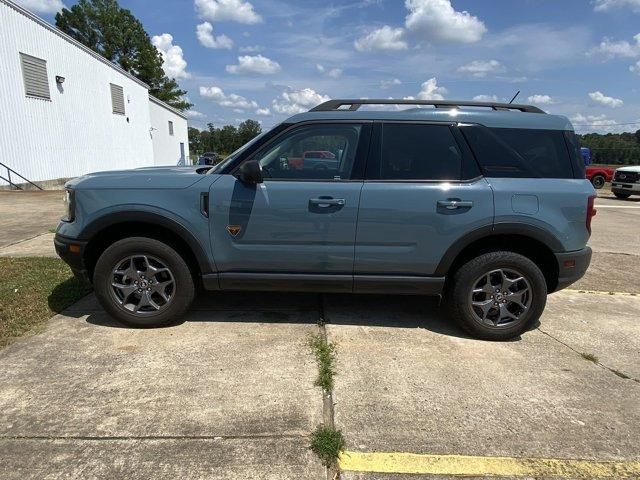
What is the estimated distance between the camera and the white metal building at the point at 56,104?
15.3 m

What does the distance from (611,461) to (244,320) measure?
2.89 meters

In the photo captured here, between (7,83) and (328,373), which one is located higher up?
(7,83)

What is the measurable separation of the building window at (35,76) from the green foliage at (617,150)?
36.8 m

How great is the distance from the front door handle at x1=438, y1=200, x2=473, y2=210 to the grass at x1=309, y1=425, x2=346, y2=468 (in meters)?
1.96

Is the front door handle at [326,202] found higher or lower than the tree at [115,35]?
lower

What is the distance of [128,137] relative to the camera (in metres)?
26.1

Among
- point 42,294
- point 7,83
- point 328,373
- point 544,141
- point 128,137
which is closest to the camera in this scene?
point 328,373

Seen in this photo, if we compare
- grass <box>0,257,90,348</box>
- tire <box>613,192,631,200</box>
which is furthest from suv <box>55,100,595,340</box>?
tire <box>613,192,631,200</box>

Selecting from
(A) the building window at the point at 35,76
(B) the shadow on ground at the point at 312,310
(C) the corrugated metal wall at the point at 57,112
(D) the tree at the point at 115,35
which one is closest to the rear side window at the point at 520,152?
(B) the shadow on ground at the point at 312,310

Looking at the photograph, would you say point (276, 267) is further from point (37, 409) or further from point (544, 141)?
point (544, 141)

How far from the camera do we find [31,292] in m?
4.64

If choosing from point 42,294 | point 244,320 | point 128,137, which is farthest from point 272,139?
point 128,137

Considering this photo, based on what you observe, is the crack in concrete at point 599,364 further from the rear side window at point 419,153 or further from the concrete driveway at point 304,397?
the rear side window at point 419,153

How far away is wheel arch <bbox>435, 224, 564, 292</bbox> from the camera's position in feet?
12.1
